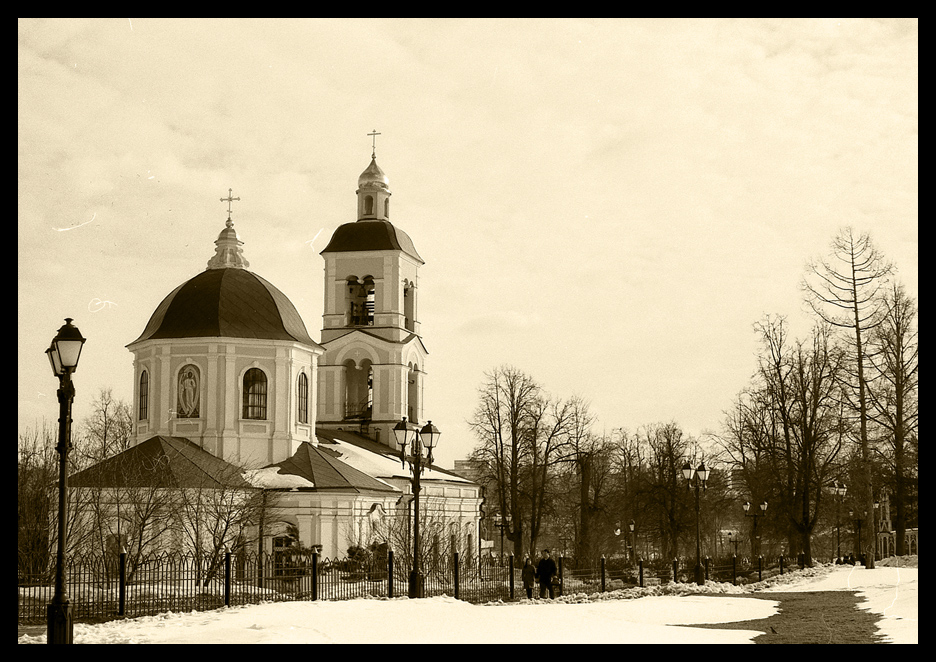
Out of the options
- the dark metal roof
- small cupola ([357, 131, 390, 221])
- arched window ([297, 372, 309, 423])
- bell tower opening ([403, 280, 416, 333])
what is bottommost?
arched window ([297, 372, 309, 423])

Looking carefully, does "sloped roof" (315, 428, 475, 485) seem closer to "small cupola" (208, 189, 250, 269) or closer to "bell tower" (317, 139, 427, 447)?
"bell tower" (317, 139, 427, 447)

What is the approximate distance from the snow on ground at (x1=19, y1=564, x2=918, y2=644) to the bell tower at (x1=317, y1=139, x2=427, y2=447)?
105ft

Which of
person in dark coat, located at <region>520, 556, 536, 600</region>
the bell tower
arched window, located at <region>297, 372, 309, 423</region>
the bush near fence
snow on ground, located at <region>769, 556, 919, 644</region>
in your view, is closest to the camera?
snow on ground, located at <region>769, 556, 919, 644</region>

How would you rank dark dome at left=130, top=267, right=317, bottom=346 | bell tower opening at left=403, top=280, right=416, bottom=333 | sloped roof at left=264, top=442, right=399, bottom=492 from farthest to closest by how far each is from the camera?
bell tower opening at left=403, top=280, right=416, bottom=333 → dark dome at left=130, top=267, right=317, bottom=346 → sloped roof at left=264, top=442, right=399, bottom=492

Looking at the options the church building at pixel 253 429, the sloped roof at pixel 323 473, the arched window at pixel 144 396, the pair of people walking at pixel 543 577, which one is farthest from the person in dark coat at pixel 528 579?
the arched window at pixel 144 396

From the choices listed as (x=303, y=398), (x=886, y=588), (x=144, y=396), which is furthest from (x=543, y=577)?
(x=144, y=396)

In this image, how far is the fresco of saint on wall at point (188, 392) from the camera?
4259cm

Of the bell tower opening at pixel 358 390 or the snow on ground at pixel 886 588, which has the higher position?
the bell tower opening at pixel 358 390

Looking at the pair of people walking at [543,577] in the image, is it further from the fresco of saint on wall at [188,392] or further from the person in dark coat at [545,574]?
the fresco of saint on wall at [188,392]

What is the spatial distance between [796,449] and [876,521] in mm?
5632

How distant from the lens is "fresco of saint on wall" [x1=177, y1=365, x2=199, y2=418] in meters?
42.6

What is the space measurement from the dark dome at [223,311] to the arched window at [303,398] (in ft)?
4.79

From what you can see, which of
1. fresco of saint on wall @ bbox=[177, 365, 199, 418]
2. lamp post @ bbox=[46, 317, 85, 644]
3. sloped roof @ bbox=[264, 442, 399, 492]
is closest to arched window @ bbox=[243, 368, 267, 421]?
fresco of saint on wall @ bbox=[177, 365, 199, 418]

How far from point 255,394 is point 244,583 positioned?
19.1 metres
